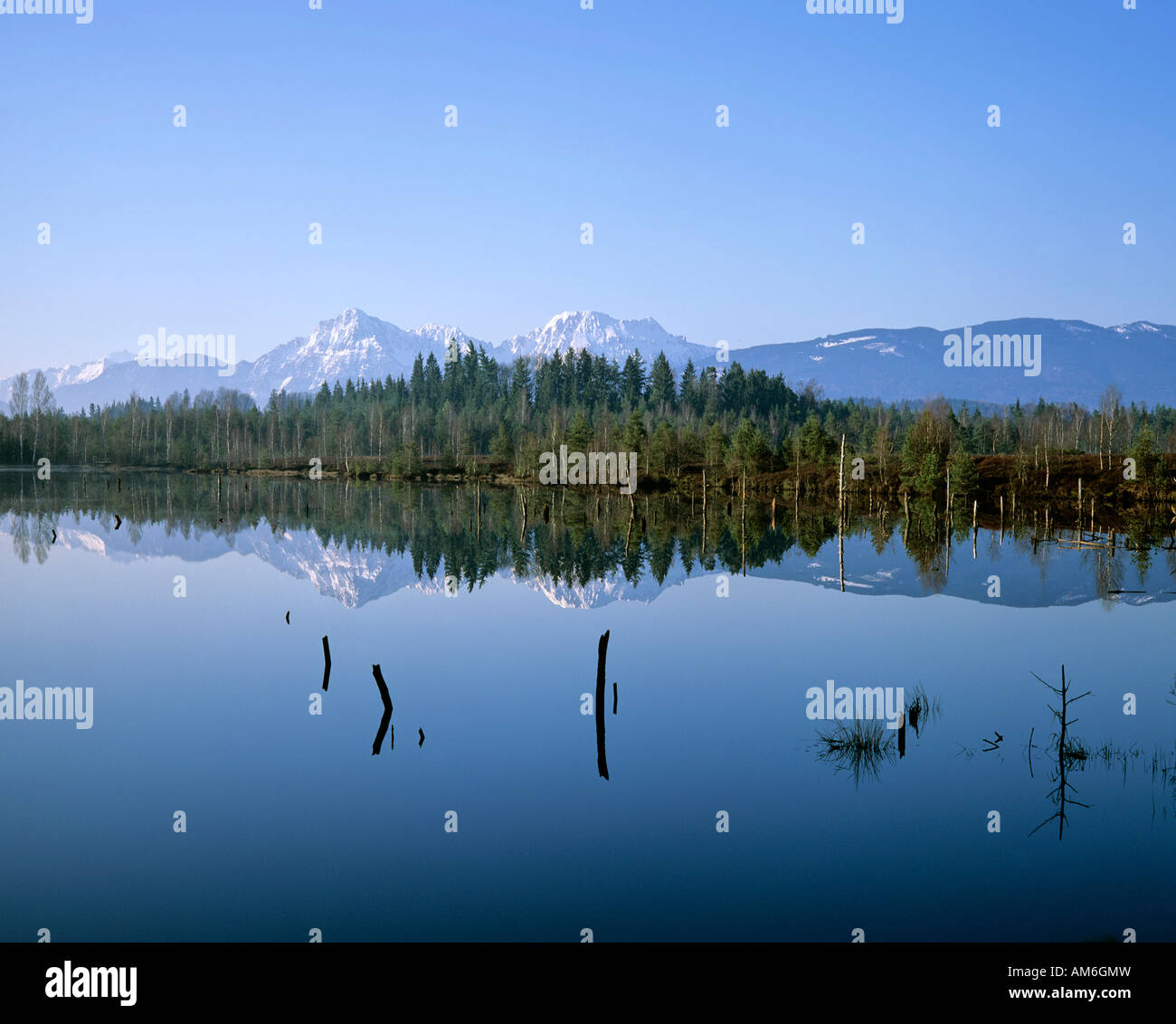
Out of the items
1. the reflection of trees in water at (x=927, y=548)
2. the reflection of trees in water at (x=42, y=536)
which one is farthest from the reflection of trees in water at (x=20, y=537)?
the reflection of trees in water at (x=927, y=548)

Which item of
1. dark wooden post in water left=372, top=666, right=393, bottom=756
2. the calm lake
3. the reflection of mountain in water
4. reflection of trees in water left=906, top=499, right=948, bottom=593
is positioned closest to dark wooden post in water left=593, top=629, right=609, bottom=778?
the calm lake

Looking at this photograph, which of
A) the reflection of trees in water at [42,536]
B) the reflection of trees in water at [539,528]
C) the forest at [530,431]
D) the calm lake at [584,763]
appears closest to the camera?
the calm lake at [584,763]

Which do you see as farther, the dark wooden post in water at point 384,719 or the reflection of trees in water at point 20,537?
the reflection of trees in water at point 20,537

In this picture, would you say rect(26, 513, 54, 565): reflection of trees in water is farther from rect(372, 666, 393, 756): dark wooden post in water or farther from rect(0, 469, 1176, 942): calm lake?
rect(372, 666, 393, 756): dark wooden post in water

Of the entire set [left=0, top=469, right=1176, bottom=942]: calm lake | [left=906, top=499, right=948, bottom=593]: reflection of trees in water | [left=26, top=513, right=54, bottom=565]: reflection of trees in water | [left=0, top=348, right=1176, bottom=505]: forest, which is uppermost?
[left=0, top=348, right=1176, bottom=505]: forest

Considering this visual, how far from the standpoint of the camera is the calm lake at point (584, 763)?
1308cm

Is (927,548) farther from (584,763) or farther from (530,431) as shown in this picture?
(530,431)

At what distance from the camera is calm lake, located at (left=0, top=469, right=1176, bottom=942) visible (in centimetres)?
1308

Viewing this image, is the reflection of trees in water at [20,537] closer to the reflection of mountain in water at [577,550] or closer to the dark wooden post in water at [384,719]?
the reflection of mountain in water at [577,550]

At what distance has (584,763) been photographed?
18453 millimetres

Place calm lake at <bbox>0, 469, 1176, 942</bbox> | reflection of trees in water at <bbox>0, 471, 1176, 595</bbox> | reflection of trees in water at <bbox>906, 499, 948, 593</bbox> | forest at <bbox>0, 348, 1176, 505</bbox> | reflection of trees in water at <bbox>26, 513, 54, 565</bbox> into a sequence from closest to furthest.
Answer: calm lake at <bbox>0, 469, 1176, 942</bbox> < reflection of trees in water at <bbox>906, 499, 948, 593</bbox> < reflection of trees in water at <bbox>0, 471, 1176, 595</bbox> < reflection of trees in water at <bbox>26, 513, 54, 565</bbox> < forest at <bbox>0, 348, 1176, 505</bbox>

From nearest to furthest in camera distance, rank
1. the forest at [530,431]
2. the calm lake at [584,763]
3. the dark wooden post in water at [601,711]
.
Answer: the calm lake at [584,763] → the dark wooden post in water at [601,711] → the forest at [530,431]

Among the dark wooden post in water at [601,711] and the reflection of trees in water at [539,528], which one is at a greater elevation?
the reflection of trees in water at [539,528]

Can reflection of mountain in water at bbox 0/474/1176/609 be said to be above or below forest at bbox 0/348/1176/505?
below
